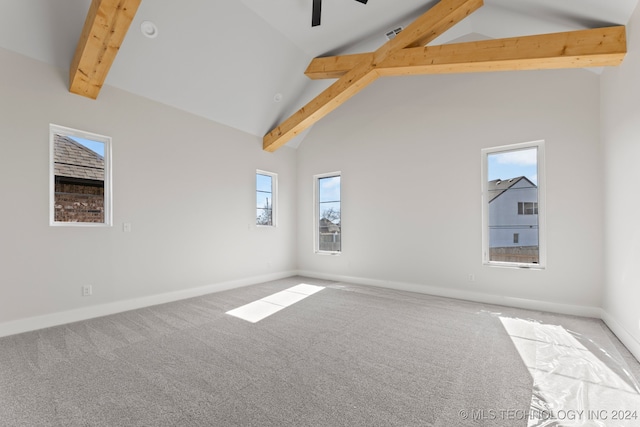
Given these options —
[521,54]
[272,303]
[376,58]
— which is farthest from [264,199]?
[521,54]

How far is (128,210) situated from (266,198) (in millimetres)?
2641

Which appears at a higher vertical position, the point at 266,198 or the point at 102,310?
the point at 266,198

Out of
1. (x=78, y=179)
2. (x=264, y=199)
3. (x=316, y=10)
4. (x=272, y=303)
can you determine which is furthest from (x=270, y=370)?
(x=264, y=199)

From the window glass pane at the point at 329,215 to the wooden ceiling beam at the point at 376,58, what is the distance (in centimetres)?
136

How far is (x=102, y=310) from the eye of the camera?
3.71 m

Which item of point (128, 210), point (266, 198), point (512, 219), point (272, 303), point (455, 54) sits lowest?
point (272, 303)

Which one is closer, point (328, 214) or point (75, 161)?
point (75, 161)

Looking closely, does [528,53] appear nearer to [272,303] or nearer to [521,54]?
[521,54]

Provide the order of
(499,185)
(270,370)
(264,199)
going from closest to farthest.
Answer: (270,370) → (499,185) → (264,199)

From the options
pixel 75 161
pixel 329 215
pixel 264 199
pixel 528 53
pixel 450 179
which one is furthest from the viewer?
pixel 329 215

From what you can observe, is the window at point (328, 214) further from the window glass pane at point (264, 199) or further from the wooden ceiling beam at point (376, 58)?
the wooden ceiling beam at point (376, 58)

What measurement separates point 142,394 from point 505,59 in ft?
14.7

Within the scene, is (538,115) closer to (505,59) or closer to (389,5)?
(505,59)

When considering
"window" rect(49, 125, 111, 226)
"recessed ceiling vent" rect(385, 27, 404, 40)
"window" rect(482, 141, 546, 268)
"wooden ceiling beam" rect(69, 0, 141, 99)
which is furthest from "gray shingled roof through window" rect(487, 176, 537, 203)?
"window" rect(49, 125, 111, 226)
